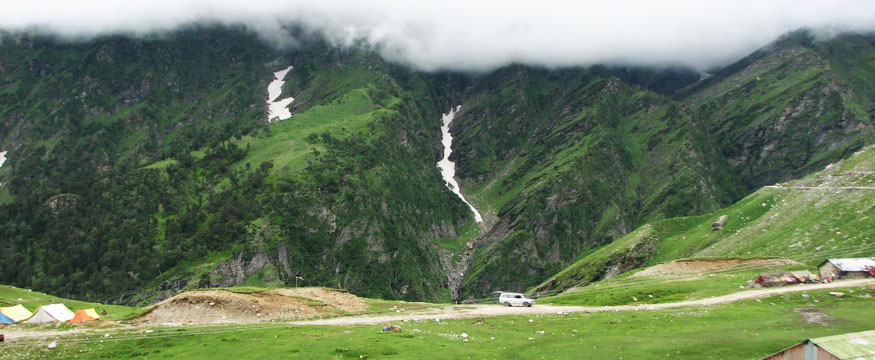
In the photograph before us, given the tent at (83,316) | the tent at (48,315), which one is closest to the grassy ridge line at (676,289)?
the tent at (83,316)

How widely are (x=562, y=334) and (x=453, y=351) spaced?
11705 mm

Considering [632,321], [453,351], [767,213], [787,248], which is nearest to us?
[453,351]

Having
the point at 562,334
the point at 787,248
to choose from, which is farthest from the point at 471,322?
the point at 787,248

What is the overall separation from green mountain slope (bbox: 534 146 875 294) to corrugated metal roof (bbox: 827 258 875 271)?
43.0ft

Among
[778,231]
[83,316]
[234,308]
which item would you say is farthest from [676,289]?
[83,316]

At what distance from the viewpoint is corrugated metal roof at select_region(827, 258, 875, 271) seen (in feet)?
A: 253

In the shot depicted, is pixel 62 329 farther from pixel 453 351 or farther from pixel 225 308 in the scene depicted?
pixel 453 351

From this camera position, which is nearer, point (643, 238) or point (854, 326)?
point (854, 326)

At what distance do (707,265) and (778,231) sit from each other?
2352 cm

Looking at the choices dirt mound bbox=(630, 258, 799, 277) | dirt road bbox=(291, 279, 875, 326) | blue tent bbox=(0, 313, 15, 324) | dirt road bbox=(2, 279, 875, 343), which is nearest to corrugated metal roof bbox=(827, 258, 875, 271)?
dirt road bbox=(2, 279, 875, 343)

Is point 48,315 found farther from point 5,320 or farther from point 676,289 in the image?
point 676,289

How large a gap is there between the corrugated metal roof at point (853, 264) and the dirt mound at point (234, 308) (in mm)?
58736

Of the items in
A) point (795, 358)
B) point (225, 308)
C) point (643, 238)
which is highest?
point (643, 238)

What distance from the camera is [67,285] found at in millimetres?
198625
